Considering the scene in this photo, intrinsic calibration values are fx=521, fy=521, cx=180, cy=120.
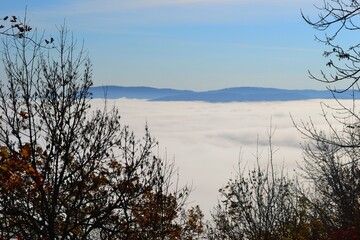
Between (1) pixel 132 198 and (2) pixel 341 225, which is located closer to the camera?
(1) pixel 132 198

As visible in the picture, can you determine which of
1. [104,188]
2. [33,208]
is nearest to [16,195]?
[33,208]

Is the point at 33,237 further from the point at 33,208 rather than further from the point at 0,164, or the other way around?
the point at 0,164

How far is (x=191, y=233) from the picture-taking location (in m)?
35.6

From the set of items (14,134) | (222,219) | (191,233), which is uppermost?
Answer: (14,134)

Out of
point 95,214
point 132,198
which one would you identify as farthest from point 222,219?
point 95,214

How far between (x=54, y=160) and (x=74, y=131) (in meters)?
1.32

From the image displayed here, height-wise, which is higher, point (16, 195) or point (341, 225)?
point (16, 195)

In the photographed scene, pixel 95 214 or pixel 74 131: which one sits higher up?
pixel 74 131

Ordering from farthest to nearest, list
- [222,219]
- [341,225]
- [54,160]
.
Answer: [222,219], [341,225], [54,160]

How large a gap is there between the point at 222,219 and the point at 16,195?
15.4m

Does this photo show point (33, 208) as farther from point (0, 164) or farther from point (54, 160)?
point (0, 164)

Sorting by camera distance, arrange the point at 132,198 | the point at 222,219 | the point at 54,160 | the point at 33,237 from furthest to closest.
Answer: the point at 222,219 < the point at 132,198 < the point at 54,160 < the point at 33,237

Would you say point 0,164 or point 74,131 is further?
point 74,131

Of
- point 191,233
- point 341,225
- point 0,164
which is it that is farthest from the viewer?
point 191,233
